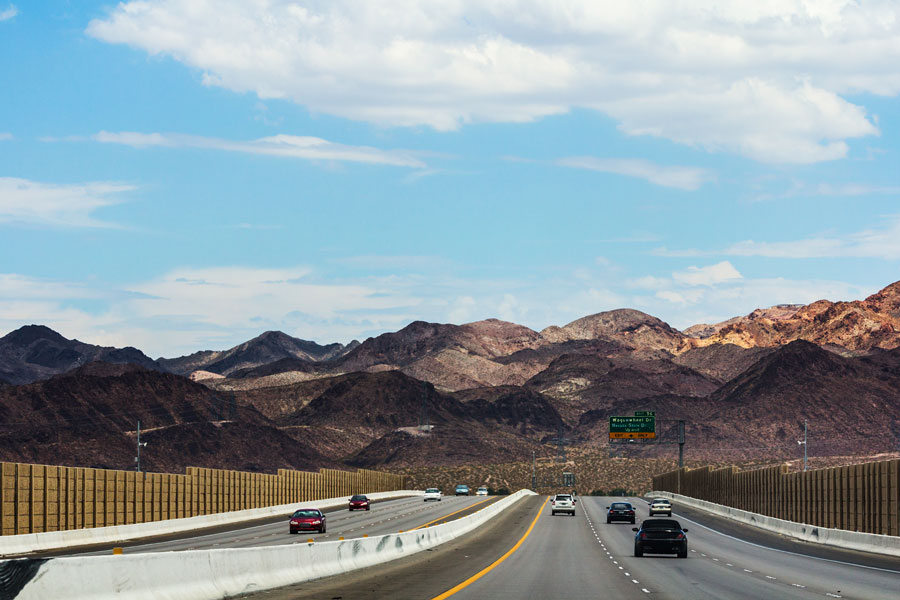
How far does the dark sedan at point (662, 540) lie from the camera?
41.2m

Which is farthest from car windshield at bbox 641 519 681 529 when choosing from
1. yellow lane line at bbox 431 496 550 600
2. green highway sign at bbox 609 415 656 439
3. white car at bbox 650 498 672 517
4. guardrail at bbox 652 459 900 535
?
green highway sign at bbox 609 415 656 439

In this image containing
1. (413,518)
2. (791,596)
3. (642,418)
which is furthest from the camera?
(642,418)

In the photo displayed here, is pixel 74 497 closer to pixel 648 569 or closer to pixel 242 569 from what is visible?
pixel 648 569

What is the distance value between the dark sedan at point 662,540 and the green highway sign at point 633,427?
260ft

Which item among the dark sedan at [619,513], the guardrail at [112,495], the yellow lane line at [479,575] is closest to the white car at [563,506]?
the dark sedan at [619,513]

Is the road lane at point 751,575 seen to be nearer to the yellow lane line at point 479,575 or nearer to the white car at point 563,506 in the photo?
the yellow lane line at point 479,575

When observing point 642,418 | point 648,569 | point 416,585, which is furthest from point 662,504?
point 416,585

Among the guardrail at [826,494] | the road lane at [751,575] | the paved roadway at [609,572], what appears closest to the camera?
the paved roadway at [609,572]

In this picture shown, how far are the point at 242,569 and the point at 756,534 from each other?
150ft

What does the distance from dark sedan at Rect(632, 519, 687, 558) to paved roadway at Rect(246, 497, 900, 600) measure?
0.41 m

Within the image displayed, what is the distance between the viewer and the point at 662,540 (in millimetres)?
41219

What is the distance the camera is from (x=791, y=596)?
80.3 feet

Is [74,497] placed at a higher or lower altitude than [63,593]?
lower

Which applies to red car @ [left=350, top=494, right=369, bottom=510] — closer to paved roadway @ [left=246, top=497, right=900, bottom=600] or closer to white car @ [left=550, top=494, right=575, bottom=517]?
white car @ [left=550, top=494, right=575, bottom=517]
